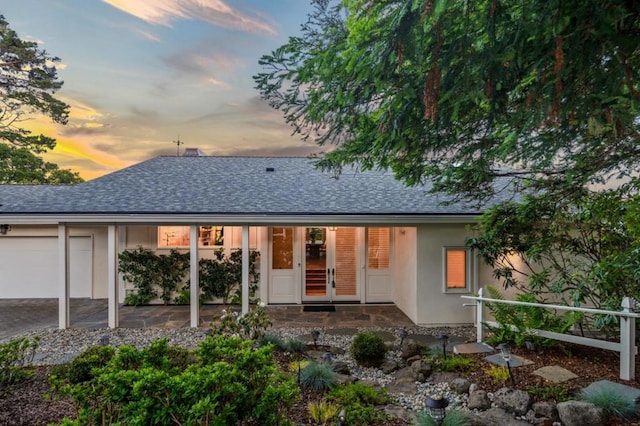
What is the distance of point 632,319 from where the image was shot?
402cm

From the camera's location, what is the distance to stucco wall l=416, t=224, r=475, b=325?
282 inches

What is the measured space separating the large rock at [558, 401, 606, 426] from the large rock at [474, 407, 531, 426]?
359mm

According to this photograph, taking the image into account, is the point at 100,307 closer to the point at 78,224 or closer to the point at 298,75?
the point at 78,224

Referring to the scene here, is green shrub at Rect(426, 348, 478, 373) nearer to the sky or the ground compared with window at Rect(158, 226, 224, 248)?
nearer to the ground

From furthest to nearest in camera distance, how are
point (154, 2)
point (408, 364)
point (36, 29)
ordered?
point (36, 29), point (154, 2), point (408, 364)

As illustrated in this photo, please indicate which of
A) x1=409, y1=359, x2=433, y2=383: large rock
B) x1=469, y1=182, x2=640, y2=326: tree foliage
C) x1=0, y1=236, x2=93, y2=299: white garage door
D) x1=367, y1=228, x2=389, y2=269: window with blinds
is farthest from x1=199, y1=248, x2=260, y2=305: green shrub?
x1=469, y1=182, x2=640, y2=326: tree foliage

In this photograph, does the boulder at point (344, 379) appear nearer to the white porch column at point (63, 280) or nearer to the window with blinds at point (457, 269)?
the window with blinds at point (457, 269)

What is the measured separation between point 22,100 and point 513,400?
18.3 m

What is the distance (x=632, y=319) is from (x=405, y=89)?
4.25 m

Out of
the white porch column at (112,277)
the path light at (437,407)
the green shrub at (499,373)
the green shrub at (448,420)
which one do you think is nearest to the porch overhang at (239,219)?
the white porch column at (112,277)

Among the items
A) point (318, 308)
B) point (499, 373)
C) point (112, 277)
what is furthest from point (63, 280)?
point (499, 373)

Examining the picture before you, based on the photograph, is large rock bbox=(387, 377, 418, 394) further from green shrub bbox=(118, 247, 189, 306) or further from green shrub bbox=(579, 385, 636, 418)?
green shrub bbox=(118, 247, 189, 306)

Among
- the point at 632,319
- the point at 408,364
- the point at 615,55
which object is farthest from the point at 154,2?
the point at 632,319

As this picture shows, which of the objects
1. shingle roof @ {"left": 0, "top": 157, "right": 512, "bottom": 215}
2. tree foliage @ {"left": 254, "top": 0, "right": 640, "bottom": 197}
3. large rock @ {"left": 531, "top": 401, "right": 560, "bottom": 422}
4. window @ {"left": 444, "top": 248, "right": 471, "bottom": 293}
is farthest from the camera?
window @ {"left": 444, "top": 248, "right": 471, "bottom": 293}
